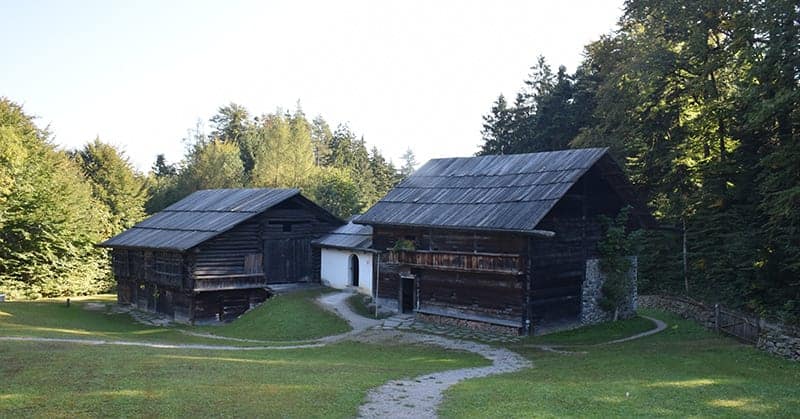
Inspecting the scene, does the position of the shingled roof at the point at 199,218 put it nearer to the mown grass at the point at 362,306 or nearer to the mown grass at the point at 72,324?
the mown grass at the point at 72,324

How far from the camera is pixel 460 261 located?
3175cm

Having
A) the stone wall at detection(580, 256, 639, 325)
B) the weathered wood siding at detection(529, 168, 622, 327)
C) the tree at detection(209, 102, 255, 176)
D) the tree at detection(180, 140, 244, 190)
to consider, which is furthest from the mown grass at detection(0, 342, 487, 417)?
the tree at detection(209, 102, 255, 176)

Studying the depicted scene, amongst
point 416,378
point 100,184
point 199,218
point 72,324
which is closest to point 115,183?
point 100,184

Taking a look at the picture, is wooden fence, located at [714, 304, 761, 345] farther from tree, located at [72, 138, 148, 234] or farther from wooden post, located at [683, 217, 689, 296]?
tree, located at [72, 138, 148, 234]

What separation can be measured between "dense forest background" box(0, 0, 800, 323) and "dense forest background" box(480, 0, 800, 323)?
0.10 meters

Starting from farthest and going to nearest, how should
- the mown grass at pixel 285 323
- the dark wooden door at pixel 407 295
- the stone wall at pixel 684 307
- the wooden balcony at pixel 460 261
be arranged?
the dark wooden door at pixel 407 295 → the mown grass at pixel 285 323 → the stone wall at pixel 684 307 → the wooden balcony at pixel 460 261

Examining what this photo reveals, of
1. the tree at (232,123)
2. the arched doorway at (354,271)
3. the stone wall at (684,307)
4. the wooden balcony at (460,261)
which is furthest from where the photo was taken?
the tree at (232,123)

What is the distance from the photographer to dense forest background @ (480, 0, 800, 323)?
25000 mm

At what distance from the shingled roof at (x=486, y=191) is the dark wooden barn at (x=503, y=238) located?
0.21ft

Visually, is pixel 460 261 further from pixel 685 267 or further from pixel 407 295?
pixel 685 267

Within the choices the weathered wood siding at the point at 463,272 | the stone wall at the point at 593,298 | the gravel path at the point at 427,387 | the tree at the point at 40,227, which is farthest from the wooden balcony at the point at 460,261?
the tree at the point at 40,227

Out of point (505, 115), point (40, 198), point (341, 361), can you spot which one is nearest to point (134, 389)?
point (341, 361)

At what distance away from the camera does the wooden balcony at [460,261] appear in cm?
3003

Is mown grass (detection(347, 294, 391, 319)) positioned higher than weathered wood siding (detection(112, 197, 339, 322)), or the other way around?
weathered wood siding (detection(112, 197, 339, 322))
